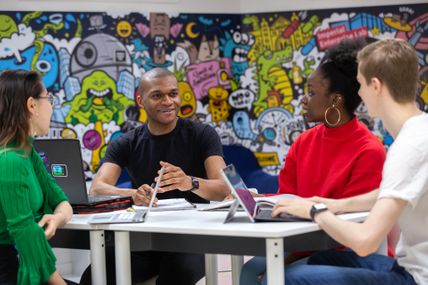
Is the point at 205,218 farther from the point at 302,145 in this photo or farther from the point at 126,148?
the point at 126,148

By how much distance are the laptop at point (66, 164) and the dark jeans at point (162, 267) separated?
1.26 ft

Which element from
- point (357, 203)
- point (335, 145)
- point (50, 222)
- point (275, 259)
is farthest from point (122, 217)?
point (335, 145)

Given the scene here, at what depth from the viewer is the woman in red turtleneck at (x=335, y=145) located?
3035 mm

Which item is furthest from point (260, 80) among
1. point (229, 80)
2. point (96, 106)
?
point (96, 106)

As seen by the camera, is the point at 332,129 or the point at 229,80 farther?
the point at 229,80

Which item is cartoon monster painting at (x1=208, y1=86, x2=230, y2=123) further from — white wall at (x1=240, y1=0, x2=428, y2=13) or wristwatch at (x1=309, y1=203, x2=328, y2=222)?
wristwatch at (x1=309, y1=203, x2=328, y2=222)

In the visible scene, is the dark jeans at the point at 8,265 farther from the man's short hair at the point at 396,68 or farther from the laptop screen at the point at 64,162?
the man's short hair at the point at 396,68

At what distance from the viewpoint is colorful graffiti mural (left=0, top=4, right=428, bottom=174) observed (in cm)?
606

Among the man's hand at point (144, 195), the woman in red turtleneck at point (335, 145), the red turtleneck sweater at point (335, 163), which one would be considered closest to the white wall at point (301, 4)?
the woman in red turtleneck at point (335, 145)

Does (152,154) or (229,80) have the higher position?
(229,80)

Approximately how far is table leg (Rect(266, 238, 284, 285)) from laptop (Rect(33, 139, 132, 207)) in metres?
1.02

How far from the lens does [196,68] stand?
6621 mm

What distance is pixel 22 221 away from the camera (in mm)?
2471

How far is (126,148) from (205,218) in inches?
47.0
